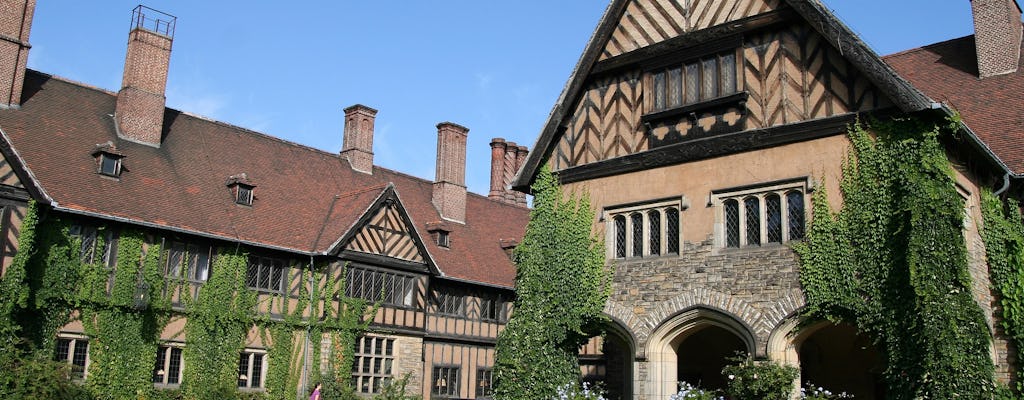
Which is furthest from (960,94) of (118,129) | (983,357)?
(118,129)

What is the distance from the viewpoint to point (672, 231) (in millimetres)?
16172

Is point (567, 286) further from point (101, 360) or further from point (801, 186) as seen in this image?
point (101, 360)

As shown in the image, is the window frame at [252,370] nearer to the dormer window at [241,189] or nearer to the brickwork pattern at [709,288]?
the dormer window at [241,189]

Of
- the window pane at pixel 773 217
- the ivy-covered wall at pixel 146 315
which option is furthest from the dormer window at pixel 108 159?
the window pane at pixel 773 217

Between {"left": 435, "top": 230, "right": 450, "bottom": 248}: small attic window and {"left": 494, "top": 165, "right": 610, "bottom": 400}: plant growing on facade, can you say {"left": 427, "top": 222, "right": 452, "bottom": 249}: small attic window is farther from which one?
{"left": 494, "top": 165, "right": 610, "bottom": 400}: plant growing on facade

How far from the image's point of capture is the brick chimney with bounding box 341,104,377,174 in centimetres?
3347

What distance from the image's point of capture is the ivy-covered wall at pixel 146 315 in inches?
789

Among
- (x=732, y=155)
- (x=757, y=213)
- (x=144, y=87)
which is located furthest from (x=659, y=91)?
(x=144, y=87)

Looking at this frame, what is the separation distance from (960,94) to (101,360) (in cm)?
2001

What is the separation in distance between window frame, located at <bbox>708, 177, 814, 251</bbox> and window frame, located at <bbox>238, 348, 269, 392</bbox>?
14547 millimetres

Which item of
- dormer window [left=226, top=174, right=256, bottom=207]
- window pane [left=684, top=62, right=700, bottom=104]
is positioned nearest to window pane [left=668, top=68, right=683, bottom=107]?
window pane [left=684, top=62, right=700, bottom=104]

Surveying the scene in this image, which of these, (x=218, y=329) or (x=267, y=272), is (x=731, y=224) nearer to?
(x=218, y=329)

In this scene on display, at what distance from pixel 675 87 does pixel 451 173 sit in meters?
19.8

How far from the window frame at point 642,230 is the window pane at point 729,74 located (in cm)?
208
